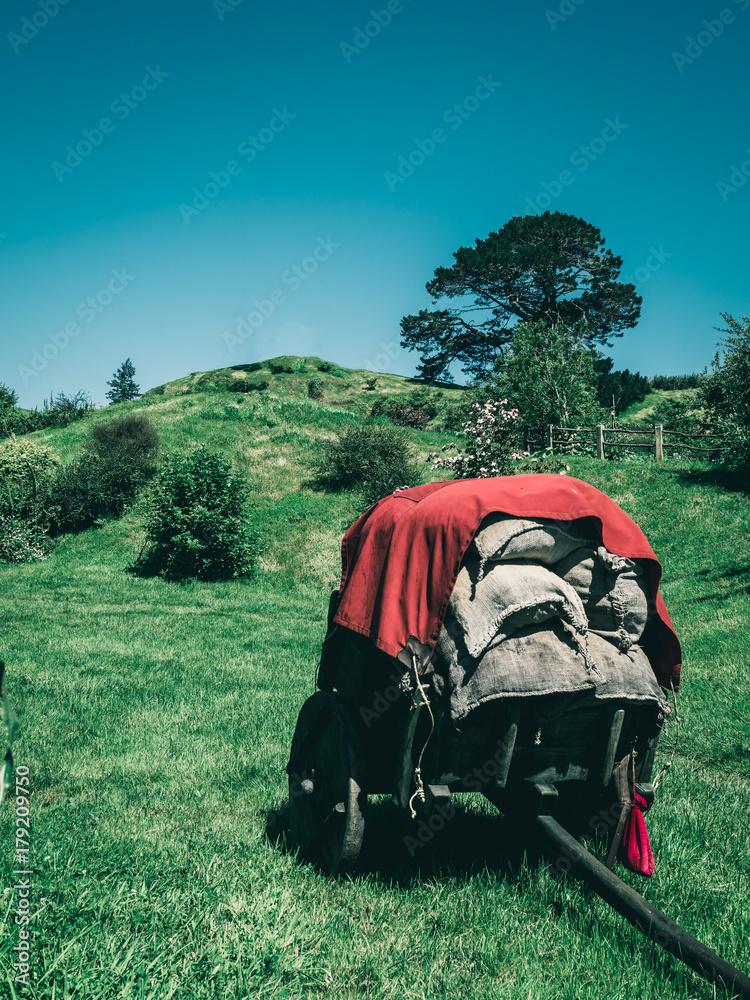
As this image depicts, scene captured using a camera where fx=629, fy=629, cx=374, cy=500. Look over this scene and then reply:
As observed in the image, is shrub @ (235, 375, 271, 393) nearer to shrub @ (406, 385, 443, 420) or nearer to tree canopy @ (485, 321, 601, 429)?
shrub @ (406, 385, 443, 420)

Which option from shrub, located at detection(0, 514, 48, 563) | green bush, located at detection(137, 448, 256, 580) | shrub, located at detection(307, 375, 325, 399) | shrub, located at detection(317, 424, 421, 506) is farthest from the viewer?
shrub, located at detection(307, 375, 325, 399)

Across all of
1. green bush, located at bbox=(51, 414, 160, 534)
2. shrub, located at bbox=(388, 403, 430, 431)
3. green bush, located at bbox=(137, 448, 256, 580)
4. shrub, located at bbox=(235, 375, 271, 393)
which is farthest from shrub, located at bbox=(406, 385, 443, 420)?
green bush, located at bbox=(137, 448, 256, 580)

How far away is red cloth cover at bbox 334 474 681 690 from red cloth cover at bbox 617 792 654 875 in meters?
0.61

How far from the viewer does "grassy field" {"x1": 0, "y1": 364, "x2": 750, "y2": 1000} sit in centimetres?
256

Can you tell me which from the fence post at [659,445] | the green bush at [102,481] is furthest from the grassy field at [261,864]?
the fence post at [659,445]

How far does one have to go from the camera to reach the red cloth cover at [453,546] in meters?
2.74

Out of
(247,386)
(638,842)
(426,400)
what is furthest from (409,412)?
(638,842)

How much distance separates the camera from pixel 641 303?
3997 cm

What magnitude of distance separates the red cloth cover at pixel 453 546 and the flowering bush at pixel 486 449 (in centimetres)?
1241

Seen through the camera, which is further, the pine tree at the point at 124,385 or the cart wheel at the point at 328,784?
the pine tree at the point at 124,385

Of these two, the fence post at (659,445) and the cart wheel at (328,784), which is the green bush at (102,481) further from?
the cart wheel at (328,784)

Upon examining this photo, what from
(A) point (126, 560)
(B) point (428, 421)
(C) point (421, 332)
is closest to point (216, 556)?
(A) point (126, 560)

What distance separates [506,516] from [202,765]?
3.77m

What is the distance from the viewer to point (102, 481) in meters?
21.0
